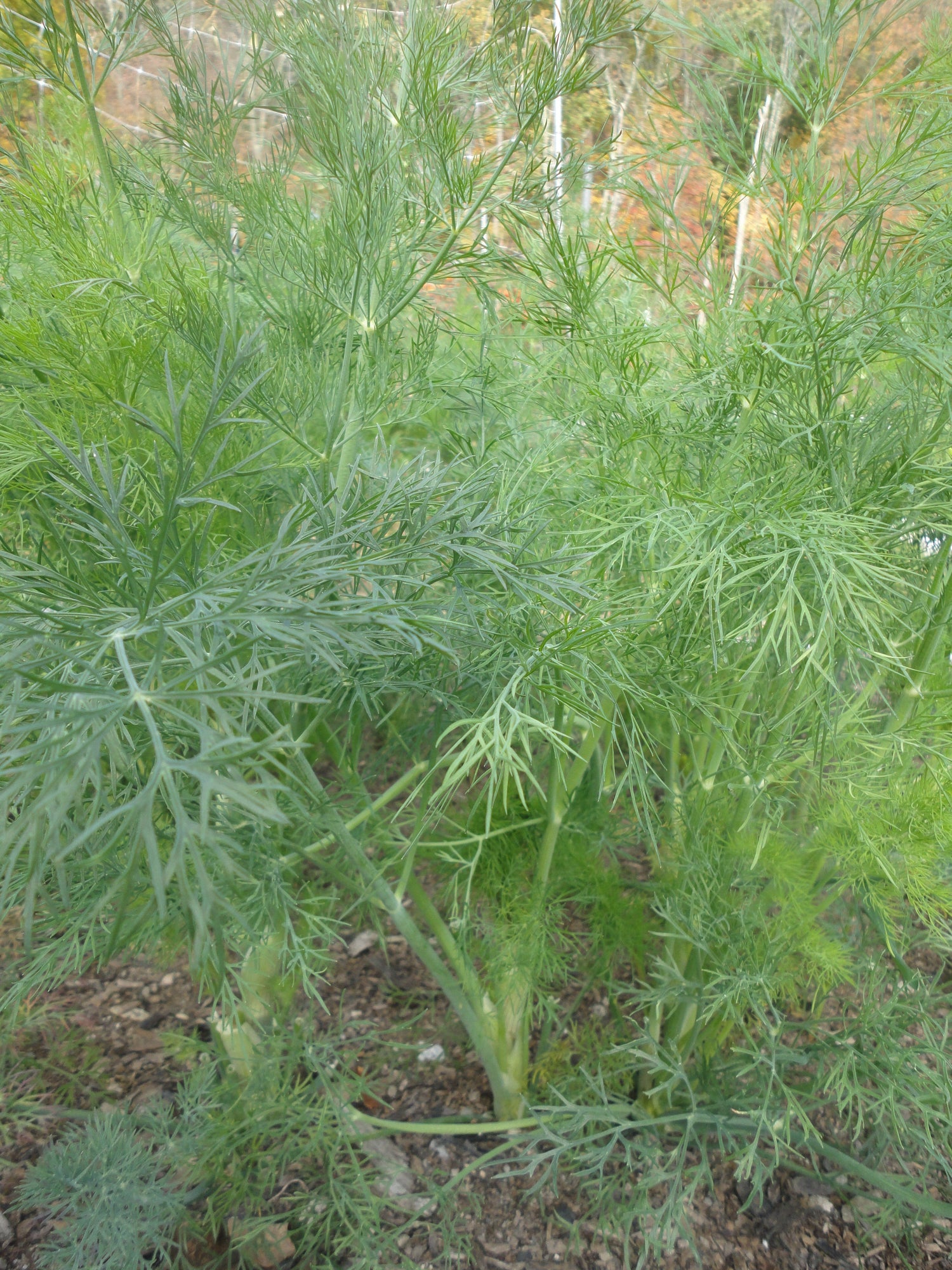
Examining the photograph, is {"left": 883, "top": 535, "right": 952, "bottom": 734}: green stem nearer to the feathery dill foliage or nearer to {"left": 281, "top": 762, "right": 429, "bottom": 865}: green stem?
the feathery dill foliage

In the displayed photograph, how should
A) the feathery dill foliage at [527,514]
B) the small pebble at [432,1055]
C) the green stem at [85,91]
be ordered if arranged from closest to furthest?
1. the feathery dill foliage at [527,514]
2. the green stem at [85,91]
3. the small pebble at [432,1055]

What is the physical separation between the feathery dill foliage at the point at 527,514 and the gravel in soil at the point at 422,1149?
0.12 meters

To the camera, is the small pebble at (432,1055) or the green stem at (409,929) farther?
the small pebble at (432,1055)

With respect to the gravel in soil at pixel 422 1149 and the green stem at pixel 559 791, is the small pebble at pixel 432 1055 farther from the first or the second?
the green stem at pixel 559 791

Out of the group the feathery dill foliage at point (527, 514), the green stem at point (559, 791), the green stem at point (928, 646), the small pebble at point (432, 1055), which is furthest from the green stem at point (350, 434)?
the small pebble at point (432, 1055)

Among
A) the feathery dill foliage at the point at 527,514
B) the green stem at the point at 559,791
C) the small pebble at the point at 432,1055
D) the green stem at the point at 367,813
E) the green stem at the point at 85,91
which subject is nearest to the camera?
the feathery dill foliage at the point at 527,514

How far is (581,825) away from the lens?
167 centimetres

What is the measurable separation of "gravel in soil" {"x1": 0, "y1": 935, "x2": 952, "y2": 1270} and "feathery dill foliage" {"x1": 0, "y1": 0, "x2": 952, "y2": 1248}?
4.6 inches

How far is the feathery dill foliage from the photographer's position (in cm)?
104

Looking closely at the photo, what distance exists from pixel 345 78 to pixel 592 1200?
177cm

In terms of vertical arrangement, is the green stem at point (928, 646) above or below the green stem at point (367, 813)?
above

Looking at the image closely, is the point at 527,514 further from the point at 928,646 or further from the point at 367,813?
the point at 928,646

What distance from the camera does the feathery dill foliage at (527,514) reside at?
104 cm

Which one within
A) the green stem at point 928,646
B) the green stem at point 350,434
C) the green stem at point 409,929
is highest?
the green stem at point 350,434
